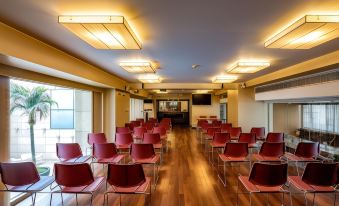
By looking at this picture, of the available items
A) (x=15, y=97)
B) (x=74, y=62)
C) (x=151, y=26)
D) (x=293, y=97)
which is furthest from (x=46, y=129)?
(x=293, y=97)

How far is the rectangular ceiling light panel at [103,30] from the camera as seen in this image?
224 centimetres

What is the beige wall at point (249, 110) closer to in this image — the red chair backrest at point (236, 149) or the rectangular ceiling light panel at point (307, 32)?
the red chair backrest at point (236, 149)

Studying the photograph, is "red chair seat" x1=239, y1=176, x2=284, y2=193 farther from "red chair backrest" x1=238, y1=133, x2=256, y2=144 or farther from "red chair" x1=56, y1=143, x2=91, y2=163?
"red chair" x1=56, y1=143, x2=91, y2=163

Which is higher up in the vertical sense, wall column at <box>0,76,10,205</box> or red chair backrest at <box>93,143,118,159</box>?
wall column at <box>0,76,10,205</box>

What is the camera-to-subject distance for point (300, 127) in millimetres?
7137

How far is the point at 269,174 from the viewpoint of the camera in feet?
9.04

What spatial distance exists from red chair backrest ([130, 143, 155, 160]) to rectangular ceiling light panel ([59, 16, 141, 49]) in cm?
209

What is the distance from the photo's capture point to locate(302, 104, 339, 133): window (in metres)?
5.27

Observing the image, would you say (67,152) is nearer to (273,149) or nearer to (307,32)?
(273,149)

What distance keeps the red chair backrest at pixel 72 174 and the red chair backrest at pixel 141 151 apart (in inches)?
57.9

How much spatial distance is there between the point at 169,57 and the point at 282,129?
20.1ft

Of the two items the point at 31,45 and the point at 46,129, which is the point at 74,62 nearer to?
the point at 31,45

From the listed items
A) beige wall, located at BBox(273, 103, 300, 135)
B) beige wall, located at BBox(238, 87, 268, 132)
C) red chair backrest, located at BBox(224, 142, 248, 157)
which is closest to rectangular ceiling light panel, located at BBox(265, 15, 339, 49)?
red chair backrest, located at BBox(224, 142, 248, 157)

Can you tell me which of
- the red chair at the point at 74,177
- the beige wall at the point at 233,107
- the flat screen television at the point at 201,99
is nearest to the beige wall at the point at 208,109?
the flat screen television at the point at 201,99
